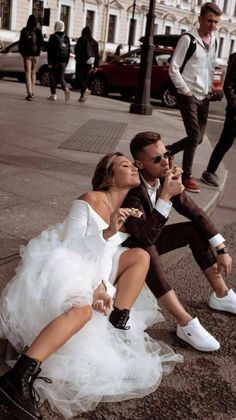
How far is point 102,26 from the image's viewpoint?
4375 centimetres

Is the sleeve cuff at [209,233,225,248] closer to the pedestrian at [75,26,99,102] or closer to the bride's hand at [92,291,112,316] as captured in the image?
the bride's hand at [92,291,112,316]

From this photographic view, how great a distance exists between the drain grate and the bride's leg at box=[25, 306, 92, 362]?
519 cm

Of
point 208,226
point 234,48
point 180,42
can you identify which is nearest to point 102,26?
point 234,48

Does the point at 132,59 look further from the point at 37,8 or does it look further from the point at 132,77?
the point at 37,8

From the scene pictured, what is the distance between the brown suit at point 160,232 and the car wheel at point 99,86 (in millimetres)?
14744

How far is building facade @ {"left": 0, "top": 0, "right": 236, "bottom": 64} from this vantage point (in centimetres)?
3628

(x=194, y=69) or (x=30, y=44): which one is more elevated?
(x=194, y=69)

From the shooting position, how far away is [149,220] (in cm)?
298

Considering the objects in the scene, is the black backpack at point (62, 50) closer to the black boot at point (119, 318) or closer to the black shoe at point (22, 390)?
the black boot at point (119, 318)

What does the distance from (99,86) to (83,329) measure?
1589 centimetres

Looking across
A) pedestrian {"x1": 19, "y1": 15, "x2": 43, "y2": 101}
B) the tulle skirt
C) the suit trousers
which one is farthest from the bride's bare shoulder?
pedestrian {"x1": 19, "y1": 15, "x2": 43, "y2": 101}

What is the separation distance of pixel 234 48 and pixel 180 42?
5691 cm

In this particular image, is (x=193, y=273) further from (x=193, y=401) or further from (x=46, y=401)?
(x=46, y=401)

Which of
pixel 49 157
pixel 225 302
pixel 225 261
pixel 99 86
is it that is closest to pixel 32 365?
pixel 225 261
